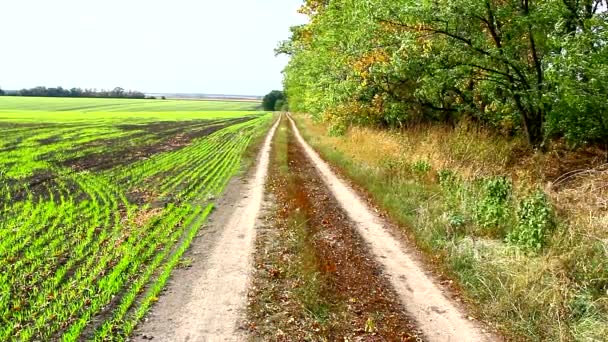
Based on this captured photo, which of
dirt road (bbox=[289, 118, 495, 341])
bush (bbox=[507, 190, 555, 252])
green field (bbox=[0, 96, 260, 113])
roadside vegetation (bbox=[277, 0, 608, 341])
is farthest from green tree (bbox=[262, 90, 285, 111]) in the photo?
bush (bbox=[507, 190, 555, 252])

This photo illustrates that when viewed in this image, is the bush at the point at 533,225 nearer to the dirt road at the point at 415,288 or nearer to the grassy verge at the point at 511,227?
the grassy verge at the point at 511,227

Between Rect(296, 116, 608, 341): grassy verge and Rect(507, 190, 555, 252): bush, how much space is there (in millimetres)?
19

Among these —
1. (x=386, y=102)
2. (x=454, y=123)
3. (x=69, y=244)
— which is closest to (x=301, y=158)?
(x=386, y=102)

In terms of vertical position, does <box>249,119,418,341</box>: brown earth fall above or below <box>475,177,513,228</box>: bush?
below

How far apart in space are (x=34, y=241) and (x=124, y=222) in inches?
84.0

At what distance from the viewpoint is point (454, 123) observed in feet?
73.7

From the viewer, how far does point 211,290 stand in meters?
7.79

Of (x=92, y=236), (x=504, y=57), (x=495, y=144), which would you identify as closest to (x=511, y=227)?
(x=504, y=57)

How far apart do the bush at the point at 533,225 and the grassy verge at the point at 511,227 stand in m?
0.02

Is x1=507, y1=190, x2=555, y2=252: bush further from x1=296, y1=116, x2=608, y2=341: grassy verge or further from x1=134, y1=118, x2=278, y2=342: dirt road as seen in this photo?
x1=134, y1=118, x2=278, y2=342: dirt road

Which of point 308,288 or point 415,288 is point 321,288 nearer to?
point 308,288

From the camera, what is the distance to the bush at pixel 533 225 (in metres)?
8.41

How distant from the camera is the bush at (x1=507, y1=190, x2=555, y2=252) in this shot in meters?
8.41

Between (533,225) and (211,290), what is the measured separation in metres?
6.03
